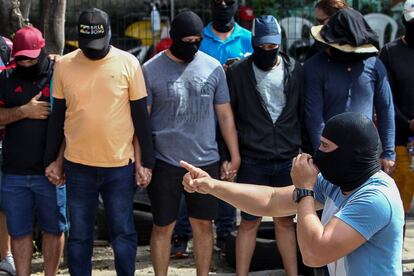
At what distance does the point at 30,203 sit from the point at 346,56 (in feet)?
8.40

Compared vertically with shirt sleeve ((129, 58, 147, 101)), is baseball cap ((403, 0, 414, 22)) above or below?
above

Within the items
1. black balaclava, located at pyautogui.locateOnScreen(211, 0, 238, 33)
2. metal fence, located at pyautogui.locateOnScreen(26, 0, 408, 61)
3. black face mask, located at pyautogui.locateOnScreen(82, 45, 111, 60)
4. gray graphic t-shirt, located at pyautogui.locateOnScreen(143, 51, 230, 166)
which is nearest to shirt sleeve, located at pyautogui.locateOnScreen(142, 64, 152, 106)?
gray graphic t-shirt, located at pyautogui.locateOnScreen(143, 51, 230, 166)

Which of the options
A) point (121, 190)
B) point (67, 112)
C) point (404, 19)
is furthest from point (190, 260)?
point (404, 19)

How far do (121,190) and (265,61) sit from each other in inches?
56.7

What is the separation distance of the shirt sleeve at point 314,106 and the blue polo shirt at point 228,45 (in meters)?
1.00

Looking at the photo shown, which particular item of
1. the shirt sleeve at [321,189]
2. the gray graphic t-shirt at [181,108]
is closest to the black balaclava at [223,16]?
the gray graphic t-shirt at [181,108]

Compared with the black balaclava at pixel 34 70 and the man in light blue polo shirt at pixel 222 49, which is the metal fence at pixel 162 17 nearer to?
the man in light blue polo shirt at pixel 222 49

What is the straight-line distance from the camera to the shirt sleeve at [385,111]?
21.7ft

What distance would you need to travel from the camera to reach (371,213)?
A: 11.6ft

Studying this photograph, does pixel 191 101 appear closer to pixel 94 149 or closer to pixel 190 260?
pixel 94 149

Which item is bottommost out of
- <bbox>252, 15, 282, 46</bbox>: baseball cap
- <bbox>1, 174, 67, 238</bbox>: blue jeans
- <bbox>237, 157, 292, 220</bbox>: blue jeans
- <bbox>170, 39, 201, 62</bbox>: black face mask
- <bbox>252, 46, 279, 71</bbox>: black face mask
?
<bbox>1, 174, 67, 238</bbox>: blue jeans

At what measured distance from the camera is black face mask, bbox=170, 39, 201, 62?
20.5 ft

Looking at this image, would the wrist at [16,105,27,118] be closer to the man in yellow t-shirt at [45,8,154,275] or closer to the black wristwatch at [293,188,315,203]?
the man in yellow t-shirt at [45,8,154,275]

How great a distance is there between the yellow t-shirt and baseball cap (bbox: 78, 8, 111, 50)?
116 millimetres
